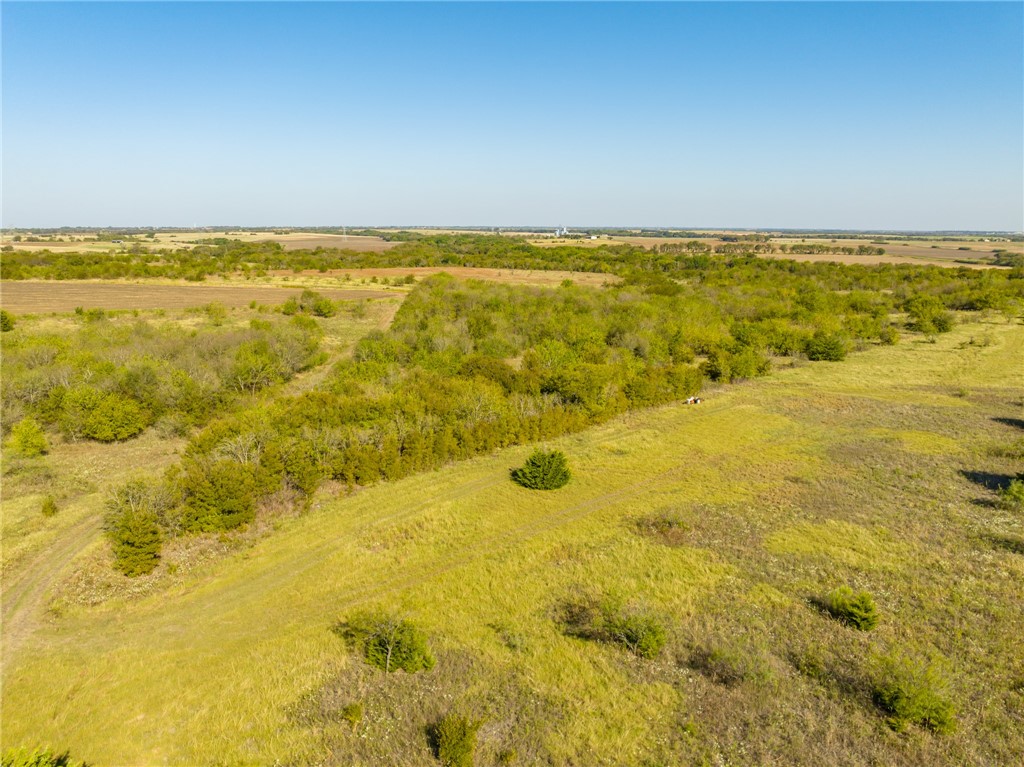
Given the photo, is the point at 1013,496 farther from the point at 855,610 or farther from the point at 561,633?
the point at 561,633

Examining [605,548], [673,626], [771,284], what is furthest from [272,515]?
[771,284]

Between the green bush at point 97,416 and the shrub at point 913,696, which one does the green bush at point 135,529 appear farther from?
the shrub at point 913,696

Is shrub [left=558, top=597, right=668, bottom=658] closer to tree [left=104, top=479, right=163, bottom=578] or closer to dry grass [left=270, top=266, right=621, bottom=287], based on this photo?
tree [left=104, top=479, right=163, bottom=578]

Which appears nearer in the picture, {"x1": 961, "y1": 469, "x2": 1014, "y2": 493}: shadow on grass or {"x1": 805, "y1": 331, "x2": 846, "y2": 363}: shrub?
{"x1": 961, "y1": 469, "x2": 1014, "y2": 493}: shadow on grass

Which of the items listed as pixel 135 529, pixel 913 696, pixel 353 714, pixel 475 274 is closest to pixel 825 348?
pixel 913 696

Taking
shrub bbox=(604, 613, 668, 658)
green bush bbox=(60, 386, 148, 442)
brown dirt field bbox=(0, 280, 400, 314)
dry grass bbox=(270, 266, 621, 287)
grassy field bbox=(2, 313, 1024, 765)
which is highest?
dry grass bbox=(270, 266, 621, 287)

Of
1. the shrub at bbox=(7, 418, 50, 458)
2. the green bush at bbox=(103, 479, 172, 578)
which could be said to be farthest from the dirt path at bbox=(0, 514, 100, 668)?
the shrub at bbox=(7, 418, 50, 458)
